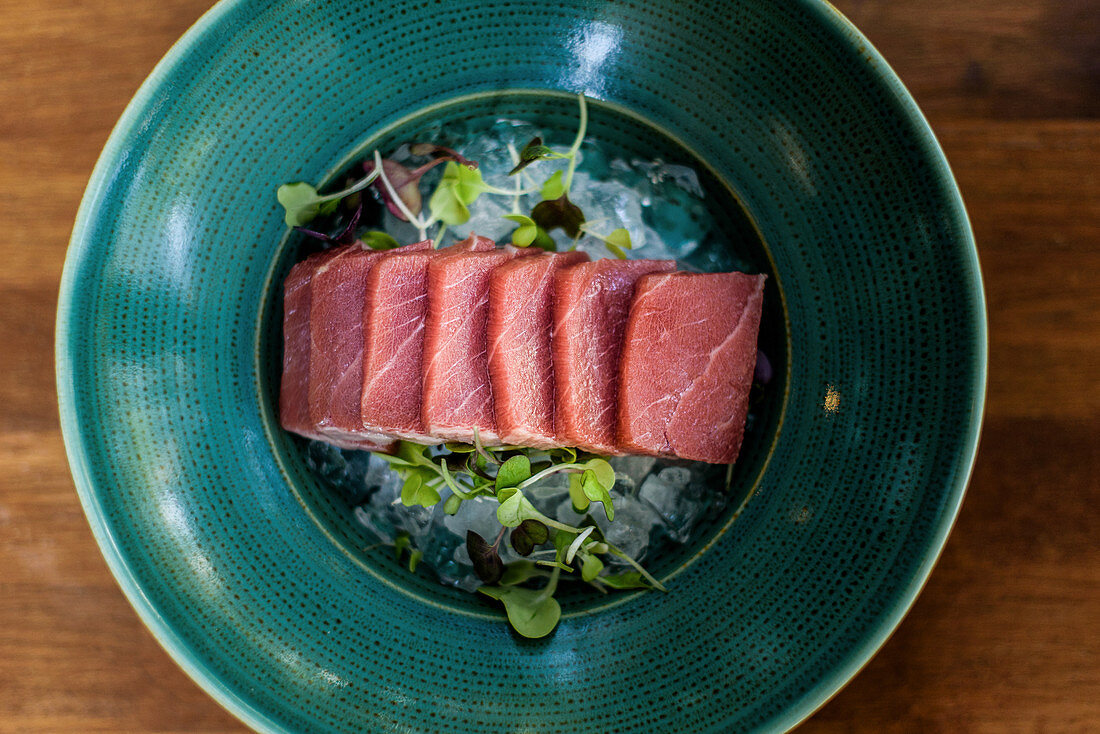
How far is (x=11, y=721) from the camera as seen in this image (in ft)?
6.34

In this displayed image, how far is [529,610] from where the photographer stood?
5.65 ft

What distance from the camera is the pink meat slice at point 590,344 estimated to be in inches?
62.4

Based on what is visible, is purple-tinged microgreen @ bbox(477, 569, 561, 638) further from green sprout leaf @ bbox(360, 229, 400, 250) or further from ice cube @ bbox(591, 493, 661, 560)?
green sprout leaf @ bbox(360, 229, 400, 250)

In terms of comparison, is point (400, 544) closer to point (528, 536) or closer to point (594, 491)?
point (528, 536)

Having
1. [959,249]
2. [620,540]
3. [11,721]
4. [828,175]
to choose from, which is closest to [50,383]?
[11,721]

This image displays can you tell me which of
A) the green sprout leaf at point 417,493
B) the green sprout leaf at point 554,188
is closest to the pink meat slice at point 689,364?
the green sprout leaf at point 554,188

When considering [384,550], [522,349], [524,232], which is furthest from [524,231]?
[384,550]

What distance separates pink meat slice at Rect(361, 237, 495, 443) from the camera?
1623mm

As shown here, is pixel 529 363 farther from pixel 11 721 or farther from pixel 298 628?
pixel 11 721

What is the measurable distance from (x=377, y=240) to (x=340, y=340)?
33 centimetres

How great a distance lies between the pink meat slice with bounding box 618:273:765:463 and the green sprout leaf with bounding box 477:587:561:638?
0.49m

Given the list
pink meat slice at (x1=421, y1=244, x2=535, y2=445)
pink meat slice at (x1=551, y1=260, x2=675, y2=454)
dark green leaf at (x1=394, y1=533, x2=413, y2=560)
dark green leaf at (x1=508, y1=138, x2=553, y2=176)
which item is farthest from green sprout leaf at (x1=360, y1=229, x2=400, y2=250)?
dark green leaf at (x1=394, y1=533, x2=413, y2=560)

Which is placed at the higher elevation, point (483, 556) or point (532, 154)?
point (532, 154)

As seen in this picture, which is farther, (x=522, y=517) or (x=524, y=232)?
(x=524, y=232)
